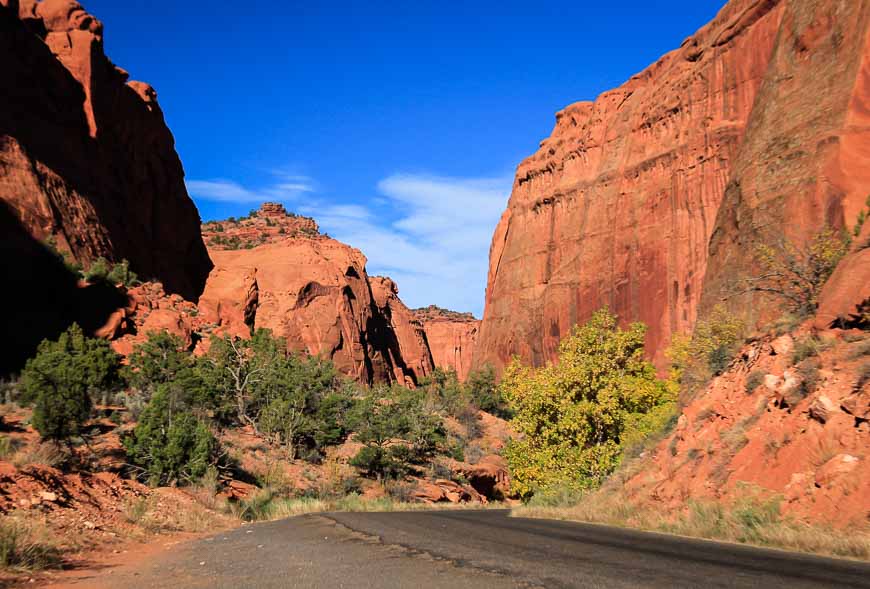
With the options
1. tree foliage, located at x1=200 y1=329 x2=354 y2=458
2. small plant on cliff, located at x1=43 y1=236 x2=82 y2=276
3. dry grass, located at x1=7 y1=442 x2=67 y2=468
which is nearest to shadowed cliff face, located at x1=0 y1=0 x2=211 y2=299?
small plant on cliff, located at x1=43 y1=236 x2=82 y2=276

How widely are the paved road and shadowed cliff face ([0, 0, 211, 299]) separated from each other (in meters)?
37.7

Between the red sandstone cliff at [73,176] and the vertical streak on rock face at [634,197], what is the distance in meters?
34.9

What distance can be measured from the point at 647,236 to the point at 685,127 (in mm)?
9454

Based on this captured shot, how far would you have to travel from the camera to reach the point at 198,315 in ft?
158

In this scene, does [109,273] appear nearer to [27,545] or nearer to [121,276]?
[121,276]

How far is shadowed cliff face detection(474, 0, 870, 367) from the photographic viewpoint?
89.1 ft

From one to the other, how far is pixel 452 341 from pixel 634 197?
8445 cm

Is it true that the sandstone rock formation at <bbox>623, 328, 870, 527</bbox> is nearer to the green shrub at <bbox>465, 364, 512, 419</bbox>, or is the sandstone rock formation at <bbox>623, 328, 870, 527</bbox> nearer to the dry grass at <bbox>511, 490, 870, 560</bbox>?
the dry grass at <bbox>511, 490, 870, 560</bbox>

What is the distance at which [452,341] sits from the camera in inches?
5379

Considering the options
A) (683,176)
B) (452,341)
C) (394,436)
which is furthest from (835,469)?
(452,341)

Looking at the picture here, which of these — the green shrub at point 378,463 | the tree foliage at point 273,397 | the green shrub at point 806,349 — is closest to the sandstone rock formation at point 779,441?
the green shrub at point 806,349

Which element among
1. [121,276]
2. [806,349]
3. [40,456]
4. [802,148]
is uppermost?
[802,148]

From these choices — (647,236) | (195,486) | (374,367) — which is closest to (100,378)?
(195,486)

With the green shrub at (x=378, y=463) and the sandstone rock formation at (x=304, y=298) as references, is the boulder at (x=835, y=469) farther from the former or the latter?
the sandstone rock formation at (x=304, y=298)
